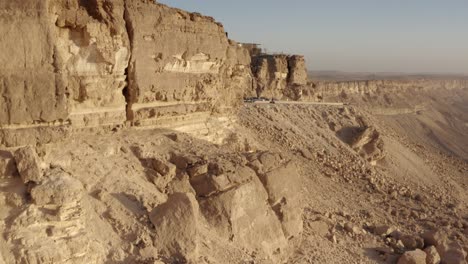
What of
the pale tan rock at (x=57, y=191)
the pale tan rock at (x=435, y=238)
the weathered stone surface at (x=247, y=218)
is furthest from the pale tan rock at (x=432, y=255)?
the pale tan rock at (x=57, y=191)

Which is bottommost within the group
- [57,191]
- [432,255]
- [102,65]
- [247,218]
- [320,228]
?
[432,255]

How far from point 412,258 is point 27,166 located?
9.46 m

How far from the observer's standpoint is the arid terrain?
7961mm

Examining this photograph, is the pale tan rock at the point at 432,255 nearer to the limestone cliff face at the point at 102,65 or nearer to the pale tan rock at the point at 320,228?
the pale tan rock at the point at 320,228

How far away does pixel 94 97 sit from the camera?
10250mm

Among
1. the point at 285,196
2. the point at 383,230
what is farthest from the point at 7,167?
the point at 383,230

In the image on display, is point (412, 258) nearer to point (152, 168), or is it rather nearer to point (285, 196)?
point (285, 196)

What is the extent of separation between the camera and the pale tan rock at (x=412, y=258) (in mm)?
12820

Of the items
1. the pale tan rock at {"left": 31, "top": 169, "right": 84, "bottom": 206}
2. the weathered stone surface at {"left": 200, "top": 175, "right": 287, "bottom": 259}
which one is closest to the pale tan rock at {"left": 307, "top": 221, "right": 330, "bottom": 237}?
the weathered stone surface at {"left": 200, "top": 175, "right": 287, "bottom": 259}

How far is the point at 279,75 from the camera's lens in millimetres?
37531

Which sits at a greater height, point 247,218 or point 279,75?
point 279,75

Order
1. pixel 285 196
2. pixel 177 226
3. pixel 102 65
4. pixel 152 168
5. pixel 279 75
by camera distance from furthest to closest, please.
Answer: pixel 279 75 → pixel 285 196 → pixel 152 168 → pixel 102 65 → pixel 177 226

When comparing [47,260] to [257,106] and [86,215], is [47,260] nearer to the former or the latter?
[86,215]

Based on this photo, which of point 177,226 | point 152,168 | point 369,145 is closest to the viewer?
point 177,226
